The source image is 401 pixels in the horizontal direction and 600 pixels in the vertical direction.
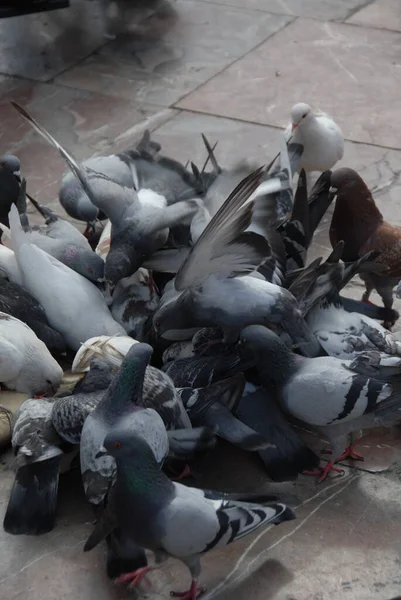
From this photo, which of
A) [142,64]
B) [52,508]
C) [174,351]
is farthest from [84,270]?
[142,64]

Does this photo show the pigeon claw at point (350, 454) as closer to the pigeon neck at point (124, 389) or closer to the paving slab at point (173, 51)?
the pigeon neck at point (124, 389)

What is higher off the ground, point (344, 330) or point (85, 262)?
point (344, 330)

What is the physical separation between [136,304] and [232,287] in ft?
1.94

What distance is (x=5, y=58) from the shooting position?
26.3ft

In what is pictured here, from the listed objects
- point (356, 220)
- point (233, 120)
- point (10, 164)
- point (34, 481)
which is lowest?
point (233, 120)

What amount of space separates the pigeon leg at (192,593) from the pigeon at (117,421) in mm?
437

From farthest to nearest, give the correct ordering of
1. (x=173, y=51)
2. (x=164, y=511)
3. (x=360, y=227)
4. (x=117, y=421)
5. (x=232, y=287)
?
(x=173, y=51), (x=360, y=227), (x=232, y=287), (x=117, y=421), (x=164, y=511)

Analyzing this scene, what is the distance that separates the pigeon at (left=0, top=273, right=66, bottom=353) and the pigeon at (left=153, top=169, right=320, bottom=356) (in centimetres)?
57

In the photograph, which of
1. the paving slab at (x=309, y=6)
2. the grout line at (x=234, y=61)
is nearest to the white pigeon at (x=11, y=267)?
the grout line at (x=234, y=61)

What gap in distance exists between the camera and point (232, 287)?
419 centimetres

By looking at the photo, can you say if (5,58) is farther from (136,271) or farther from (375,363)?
(375,363)

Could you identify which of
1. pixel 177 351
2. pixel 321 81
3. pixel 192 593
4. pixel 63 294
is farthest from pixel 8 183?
pixel 321 81

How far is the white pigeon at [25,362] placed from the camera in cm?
406

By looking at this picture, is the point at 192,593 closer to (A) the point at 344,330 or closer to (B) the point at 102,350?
(B) the point at 102,350
